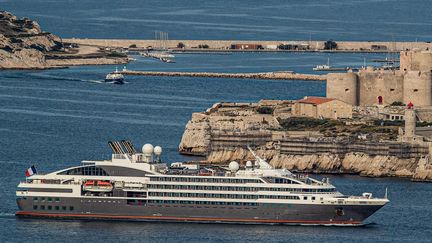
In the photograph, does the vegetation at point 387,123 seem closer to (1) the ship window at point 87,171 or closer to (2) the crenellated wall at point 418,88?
(2) the crenellated wall at point 418,88

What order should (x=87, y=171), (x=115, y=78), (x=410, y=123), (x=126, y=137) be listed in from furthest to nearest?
(x=115, y=78), (x=126, y=137), (x=410, y=123), (x=87, y=171)

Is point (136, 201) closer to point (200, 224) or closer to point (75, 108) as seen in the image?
point (200, 224)

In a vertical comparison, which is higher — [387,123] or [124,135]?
[387,123]

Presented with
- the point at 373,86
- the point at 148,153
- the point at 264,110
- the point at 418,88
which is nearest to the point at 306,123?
the point at 264,110

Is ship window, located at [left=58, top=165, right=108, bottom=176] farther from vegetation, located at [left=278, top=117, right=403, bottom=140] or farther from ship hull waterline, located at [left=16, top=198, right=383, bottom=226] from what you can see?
vegetation, located at [left=278, top=117, right=403, bottom=140]

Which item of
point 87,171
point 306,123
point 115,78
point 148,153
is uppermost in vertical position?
point 115,78

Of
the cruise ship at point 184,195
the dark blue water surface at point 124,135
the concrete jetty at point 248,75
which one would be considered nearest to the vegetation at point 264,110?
the dark blue water surface at point 124,135

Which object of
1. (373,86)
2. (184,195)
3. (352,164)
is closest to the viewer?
(184,195)

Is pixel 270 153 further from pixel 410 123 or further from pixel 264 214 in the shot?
pixel 264 214

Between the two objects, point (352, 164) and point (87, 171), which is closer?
point (87, 171)
